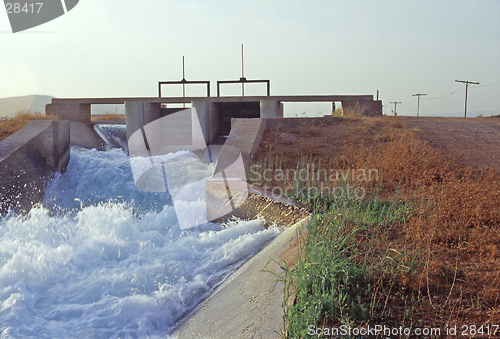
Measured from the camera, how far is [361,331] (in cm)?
253

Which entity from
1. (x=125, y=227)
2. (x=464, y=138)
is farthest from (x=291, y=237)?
(x=464, y=138)

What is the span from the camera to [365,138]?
10.1 meters

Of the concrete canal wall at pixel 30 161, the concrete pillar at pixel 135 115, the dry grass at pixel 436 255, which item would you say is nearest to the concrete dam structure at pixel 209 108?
the concrete pillar at pixel 135 115

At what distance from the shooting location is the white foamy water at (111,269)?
398 cm

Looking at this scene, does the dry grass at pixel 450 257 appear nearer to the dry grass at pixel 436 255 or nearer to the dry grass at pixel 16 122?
the dry grass at pixel 436 255

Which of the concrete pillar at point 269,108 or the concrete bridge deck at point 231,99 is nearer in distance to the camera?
the concrete bridge deck at point 231,99

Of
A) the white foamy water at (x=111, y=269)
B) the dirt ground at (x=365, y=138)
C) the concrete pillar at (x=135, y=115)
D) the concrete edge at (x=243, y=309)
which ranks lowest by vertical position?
the white foamy water at (x=111, y=269)

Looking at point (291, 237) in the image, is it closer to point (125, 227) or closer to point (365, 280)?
point (365, 280)

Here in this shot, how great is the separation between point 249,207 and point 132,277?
2306mm

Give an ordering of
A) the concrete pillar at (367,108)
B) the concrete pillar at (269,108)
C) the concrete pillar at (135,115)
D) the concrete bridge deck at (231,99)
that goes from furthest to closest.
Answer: the concrete pillar at (135,115) < the concrete pillar at (269,108) < the concrete bridge deck at (231,99) < the concrete pillar at (367,108)

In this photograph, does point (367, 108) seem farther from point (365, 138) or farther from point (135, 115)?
point (135, 115)

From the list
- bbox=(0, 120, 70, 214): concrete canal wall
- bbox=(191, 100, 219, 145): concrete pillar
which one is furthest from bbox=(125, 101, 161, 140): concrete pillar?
bbox=(0, 120, 70, 214): concrete canal wall

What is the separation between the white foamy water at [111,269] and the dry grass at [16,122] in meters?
6.33

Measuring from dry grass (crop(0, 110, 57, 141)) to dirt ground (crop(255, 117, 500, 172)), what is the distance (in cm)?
903
